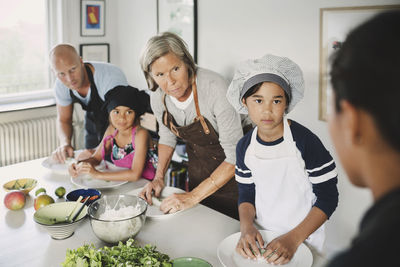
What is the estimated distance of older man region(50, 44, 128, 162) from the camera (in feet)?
8.03

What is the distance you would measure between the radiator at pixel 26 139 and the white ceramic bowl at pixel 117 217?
2.62 meters

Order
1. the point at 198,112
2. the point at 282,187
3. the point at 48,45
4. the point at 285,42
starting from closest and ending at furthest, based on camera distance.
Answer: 1. the point at 282,187
2. the point at 198,112
3. the point at 285,42
4. the point at 48,45

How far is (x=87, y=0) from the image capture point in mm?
4176

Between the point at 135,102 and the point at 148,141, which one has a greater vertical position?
the point at 135,102

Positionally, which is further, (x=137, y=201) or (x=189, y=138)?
(x=189, y=138)

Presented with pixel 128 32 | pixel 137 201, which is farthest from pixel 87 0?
pixel 137 201

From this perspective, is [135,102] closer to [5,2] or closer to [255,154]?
[255,154]

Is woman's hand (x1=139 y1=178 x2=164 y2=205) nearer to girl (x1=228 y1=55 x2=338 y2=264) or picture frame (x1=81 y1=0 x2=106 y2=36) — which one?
girl (x1=228 y1=55 x2=338 y2=264)

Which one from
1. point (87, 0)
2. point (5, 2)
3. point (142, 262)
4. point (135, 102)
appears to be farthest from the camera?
point (87, 0)

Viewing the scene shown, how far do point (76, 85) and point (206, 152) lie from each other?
3.32ft

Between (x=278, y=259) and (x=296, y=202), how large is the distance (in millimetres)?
334

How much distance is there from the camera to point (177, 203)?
1.67m

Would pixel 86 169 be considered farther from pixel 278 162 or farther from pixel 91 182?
pixel 278 162

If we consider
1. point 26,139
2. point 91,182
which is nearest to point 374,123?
point 91,182
